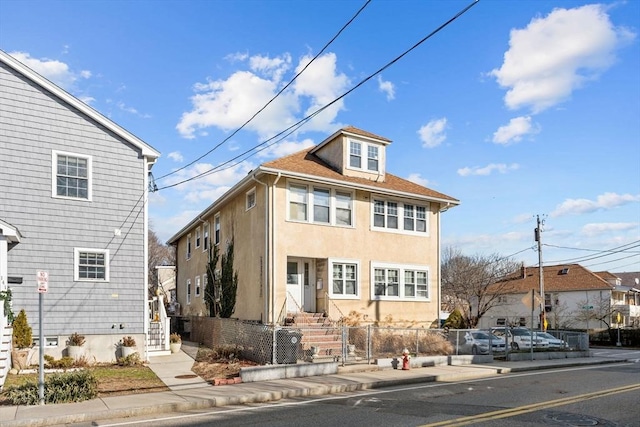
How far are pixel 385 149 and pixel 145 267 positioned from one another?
11462 millimetres

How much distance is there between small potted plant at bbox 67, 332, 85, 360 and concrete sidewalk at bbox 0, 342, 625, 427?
7.36 feet

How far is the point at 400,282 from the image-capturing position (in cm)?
2320

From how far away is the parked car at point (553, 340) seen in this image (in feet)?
79.8

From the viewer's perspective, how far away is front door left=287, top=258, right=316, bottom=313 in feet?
69.5

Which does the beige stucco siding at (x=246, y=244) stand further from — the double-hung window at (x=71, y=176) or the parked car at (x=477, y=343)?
the parked car at (x=477, y=343)

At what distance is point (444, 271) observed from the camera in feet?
169

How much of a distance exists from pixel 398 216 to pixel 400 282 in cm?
286

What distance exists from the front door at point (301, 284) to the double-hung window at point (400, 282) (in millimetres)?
2621

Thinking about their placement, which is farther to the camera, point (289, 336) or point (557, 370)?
point (557, 370)

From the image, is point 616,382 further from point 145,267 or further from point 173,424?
point 145,267

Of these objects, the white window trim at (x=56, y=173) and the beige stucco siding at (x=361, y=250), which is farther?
the beige stucco siding at (x=361, y=250)

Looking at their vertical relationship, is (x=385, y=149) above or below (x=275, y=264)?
above

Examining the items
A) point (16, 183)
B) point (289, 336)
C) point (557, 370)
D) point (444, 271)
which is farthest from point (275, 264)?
point (444, 271)

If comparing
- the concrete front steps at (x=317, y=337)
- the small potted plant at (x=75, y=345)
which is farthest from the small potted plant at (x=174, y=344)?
the concrete front steps at (x=317, y=337)
